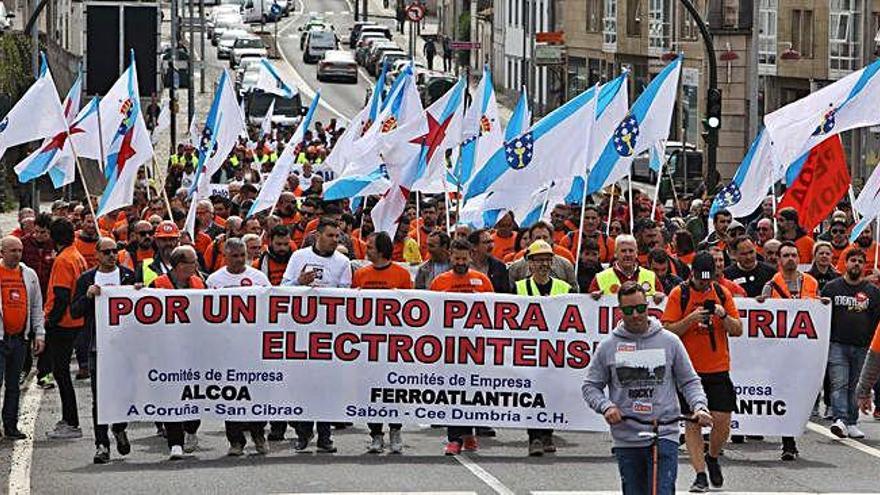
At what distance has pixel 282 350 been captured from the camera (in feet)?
56.5

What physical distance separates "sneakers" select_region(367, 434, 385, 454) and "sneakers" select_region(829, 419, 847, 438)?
3738 mm

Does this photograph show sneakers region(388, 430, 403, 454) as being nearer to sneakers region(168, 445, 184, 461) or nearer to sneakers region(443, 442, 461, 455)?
sneakers region(443, 442, 461, 455)

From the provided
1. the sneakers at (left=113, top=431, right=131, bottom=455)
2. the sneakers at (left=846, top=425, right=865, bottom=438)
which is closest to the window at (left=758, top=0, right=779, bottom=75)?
the sneakers at (left=846, top=425, right=865, bottom=438)

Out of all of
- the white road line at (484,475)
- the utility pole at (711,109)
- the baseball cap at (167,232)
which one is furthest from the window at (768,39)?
the white road line at (484,475)

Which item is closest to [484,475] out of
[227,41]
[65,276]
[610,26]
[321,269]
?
[321,269]

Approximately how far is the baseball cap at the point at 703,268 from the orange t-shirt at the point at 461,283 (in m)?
2.37

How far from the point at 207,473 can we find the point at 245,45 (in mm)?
72440

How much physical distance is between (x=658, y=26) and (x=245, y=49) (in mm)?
23648

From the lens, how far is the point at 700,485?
49.4 ft

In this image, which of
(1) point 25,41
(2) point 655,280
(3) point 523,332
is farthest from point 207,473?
(1) point 25,41

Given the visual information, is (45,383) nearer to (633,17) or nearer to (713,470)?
(713,470)

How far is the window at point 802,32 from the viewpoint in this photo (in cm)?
5694

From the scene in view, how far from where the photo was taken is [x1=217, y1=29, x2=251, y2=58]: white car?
89556 mm

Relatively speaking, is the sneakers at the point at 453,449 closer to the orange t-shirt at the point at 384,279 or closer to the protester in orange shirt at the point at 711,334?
the orange t-shirt at the point at 384,279
